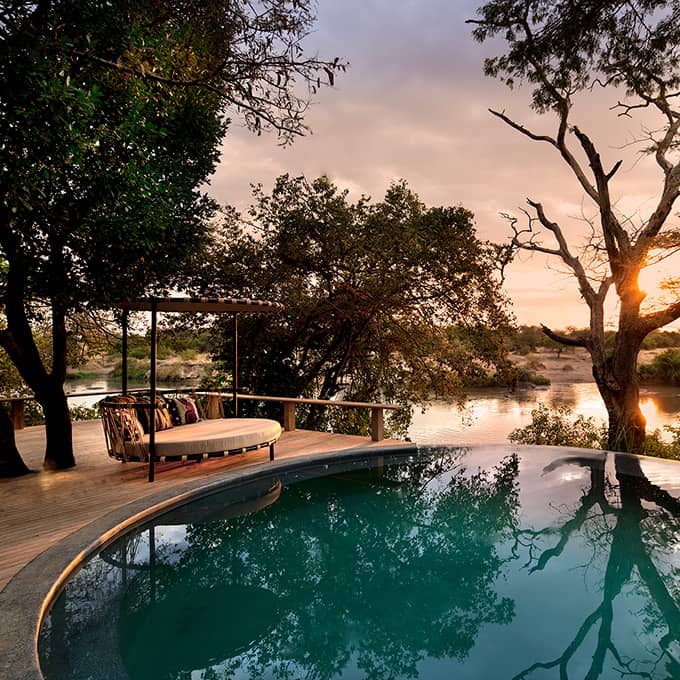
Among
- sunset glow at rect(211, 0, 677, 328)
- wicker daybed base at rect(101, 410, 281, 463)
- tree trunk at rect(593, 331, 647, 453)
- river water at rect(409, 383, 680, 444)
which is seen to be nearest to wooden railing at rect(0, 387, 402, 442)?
wicker daybed base at rect(101, 410, 281, 463)

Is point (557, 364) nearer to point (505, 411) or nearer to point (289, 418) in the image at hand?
point (505, 411)

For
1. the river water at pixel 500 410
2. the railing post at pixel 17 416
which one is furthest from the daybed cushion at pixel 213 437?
the river water at pixel 500 410

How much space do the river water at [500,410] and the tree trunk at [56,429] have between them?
719cm

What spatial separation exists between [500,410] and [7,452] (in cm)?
1433

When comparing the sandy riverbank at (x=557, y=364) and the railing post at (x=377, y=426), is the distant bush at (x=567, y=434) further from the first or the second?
the sandy riverbank at (x=557, y=364)

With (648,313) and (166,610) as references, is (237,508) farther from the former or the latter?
(648,313)

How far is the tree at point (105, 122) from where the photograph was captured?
372 centimetres

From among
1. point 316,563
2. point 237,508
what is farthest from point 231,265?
point 316,563

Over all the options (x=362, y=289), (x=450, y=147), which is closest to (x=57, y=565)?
(x=362, y=289)

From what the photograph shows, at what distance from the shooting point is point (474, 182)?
38.7 feet

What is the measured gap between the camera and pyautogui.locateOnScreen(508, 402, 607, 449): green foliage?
37.5 feet

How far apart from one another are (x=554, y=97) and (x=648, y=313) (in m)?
4.96

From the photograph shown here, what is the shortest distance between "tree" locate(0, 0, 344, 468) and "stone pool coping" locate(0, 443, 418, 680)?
1.98 meters

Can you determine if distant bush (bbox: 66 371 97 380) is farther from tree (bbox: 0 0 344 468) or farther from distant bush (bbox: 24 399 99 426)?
tree (bbox: 0 0 344 468)
